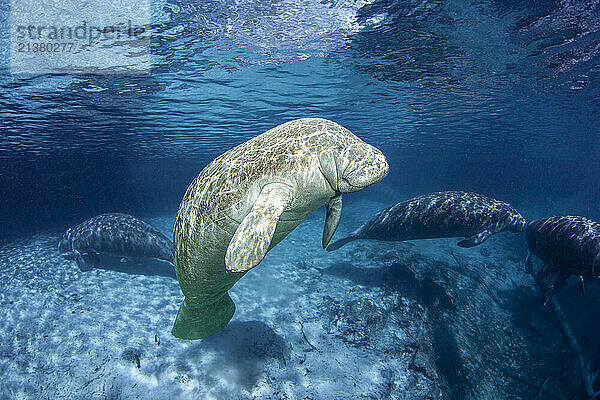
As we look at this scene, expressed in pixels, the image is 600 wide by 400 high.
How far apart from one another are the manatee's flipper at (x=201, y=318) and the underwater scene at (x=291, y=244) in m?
0.05

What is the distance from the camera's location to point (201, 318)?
16.6 feet

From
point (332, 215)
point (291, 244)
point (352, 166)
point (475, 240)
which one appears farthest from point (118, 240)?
point (475, 240)

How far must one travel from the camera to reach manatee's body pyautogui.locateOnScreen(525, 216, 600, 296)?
5.93 meters

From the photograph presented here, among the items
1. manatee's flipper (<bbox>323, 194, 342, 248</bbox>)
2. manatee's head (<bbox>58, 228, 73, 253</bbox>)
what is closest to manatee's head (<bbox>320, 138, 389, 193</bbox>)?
manatee's flipper (<bbox>323, 194, 342, 248</bbox>)

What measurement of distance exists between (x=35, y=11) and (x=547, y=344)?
1356 centimetres

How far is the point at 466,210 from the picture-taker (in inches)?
331

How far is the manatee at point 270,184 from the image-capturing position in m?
3.15

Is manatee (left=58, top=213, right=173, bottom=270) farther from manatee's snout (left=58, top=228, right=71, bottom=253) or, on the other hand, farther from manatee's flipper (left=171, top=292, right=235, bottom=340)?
manatee's flipper (left=171, top=292, right=235, bottom=340)

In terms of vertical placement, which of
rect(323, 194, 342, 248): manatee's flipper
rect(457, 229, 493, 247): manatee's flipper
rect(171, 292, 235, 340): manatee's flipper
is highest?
rect(323, 194, 342, 248): manatee's flipper

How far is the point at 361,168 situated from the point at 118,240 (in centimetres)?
906

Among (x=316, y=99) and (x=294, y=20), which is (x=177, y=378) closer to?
(x=294, y=20)

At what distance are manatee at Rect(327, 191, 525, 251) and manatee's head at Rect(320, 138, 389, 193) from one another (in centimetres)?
604

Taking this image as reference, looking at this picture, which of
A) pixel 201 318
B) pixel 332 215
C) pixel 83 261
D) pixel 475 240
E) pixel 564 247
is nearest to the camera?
pixel 332 215

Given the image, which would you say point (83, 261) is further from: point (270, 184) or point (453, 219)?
point (453, 219)
